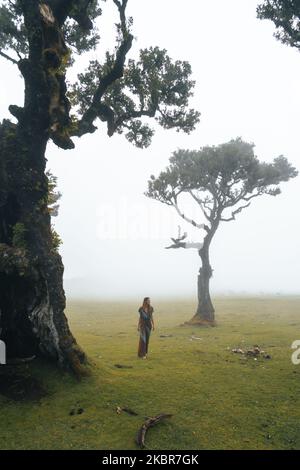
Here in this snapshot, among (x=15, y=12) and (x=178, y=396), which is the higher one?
(x=15, y=12)

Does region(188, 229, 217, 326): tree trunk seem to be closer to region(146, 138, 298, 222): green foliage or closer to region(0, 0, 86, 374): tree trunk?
region(146, 138, 298, 222): green foliage

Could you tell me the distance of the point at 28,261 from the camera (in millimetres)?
14531

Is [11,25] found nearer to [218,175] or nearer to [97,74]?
[97,74]

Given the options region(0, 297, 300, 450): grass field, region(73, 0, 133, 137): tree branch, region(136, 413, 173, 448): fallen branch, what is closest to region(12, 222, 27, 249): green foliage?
region(0, 297, 300, 450): grass field

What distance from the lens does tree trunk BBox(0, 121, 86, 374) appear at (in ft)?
48.2

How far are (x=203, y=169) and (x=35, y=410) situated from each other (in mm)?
31213

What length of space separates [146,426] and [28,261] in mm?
7069

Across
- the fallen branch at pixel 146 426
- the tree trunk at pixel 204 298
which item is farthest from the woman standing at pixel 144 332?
the tree trunk at pixel 204 298

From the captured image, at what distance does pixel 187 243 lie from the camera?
39.5 metres

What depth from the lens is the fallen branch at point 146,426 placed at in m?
11.3

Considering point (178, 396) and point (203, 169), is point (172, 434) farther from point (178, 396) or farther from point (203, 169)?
point (203, 169)

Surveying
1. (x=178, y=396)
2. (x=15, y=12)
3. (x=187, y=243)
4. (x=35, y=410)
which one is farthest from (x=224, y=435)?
(x=187, y=243)

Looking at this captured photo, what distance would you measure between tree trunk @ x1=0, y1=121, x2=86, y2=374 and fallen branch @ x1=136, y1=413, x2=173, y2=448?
4.14 metres
